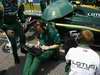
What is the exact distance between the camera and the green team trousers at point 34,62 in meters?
6.23

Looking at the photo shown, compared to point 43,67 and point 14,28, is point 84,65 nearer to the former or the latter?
point 43,67

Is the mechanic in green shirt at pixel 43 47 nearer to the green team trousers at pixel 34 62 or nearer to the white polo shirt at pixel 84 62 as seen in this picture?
the green team trousers at pixel 34 62

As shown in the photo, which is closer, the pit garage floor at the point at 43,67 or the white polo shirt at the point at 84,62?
the white polo shirt at the point at 84,62

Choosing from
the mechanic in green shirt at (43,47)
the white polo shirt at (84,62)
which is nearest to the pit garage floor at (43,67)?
the mechanic in green shirt at (43,47)

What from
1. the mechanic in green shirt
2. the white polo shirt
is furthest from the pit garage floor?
the white polo shirt

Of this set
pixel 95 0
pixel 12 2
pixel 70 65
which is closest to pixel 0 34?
pixel 12 2

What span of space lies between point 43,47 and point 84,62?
2173 millimetres

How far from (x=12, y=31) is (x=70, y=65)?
279 cm

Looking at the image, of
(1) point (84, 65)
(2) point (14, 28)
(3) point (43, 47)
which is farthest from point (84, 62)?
(2) point (14, 28)

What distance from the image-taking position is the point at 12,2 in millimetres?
7473

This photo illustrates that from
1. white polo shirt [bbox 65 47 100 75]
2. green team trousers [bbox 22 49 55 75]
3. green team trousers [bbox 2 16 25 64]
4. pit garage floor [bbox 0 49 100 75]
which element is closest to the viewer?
white polo shirt [bbox 65 47 100 75]

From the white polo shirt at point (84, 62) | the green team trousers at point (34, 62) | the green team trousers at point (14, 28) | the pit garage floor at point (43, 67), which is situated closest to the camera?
the white polo shirt at point (84, 62)

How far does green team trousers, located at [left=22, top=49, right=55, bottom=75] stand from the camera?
6.23m

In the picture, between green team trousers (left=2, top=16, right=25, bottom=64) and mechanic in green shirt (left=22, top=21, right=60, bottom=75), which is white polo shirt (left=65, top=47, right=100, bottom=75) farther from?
green team trousers (left=2, top=16, right=25, bottom=64)
